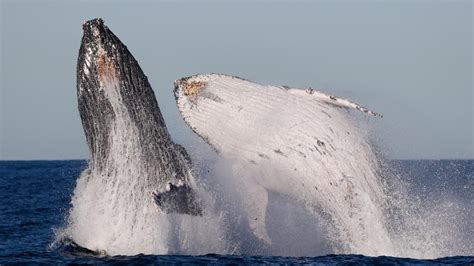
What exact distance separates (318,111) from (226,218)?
2.44 m

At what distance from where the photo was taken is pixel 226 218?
1446 cm

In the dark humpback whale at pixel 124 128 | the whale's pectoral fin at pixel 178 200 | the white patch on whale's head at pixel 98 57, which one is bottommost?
the whale's pectoral fin at pixel 178 200

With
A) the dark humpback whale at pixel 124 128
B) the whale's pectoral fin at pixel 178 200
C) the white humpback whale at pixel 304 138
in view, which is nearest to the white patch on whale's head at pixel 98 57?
the dark humpback whale at pixel 124 128

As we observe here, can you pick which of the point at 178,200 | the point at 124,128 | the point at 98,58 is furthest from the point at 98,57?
the point at 178,200

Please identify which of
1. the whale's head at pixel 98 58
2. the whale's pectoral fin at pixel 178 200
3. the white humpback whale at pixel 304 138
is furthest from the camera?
the white humpback whale at pixel 304 138

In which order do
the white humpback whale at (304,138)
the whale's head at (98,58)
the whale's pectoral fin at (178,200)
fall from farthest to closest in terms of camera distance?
1. the white humpback whale at (304,138)
2. the whale's pectoral fin at (178,200)
3. the whale's head at (98,58)

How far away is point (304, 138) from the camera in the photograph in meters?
13.5

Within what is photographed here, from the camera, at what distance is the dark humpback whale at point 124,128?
42.3 ft

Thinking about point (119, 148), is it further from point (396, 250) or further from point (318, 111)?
point (396, 250)

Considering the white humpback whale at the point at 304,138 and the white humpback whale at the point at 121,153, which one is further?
the white humpback whale at the point at 304,138

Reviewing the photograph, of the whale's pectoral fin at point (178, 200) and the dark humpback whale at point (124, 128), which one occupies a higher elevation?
the dark humpback whale at point (124, 128)

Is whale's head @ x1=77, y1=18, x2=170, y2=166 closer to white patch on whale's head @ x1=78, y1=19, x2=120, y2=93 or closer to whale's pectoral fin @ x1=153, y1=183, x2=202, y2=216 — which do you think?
white patch on whale's head @ x1=78, y1=19, x2=120, y2=93

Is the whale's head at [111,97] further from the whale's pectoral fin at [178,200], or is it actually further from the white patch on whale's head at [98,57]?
the whale's pectoral fin at [178,200]

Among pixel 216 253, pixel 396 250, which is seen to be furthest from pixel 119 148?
pixel 396 250
